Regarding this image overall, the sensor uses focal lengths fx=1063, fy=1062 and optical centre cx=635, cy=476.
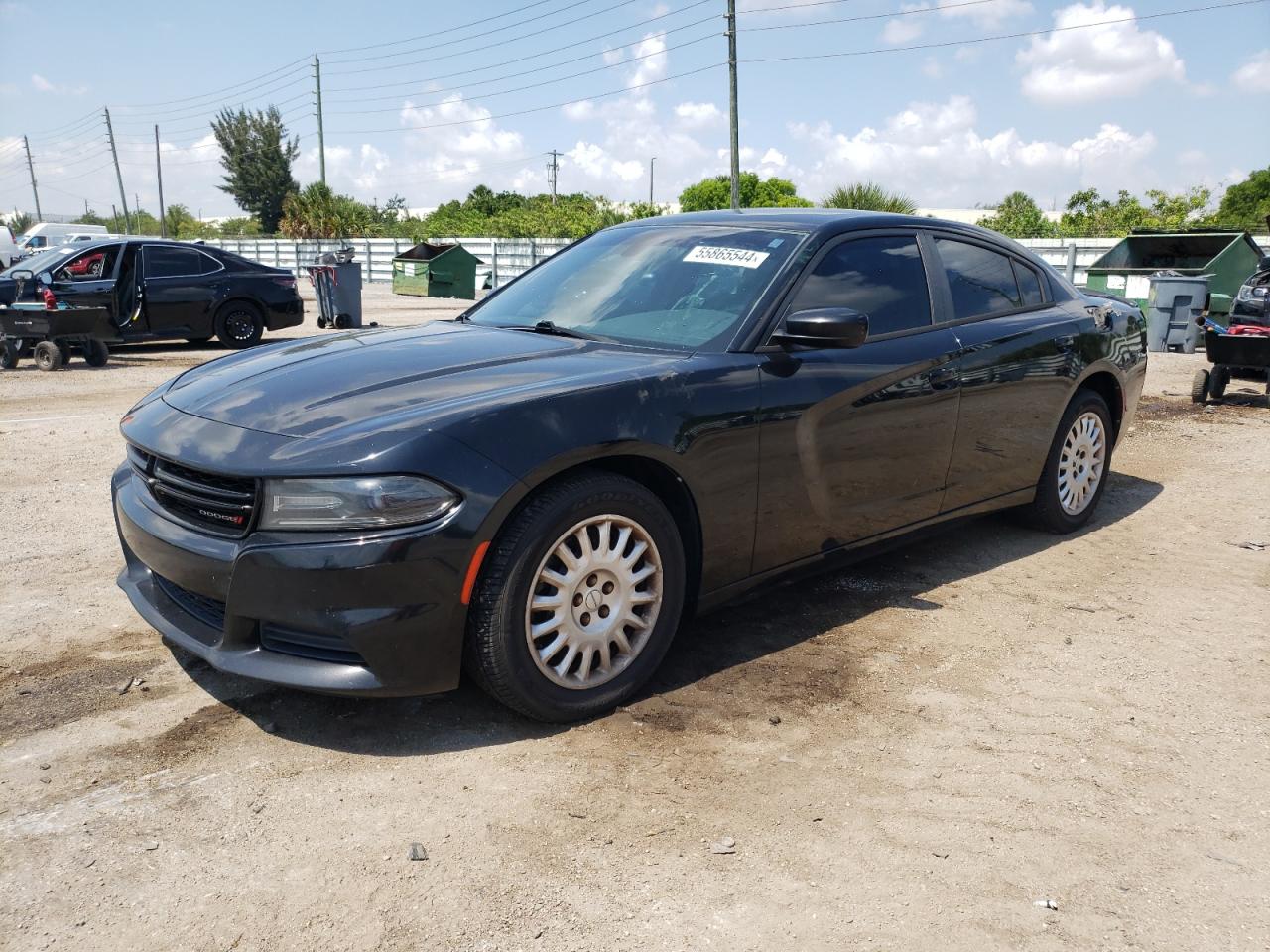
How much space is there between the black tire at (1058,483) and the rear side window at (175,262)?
11847mm

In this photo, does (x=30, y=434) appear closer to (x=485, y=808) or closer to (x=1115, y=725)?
(x=485, y=808)

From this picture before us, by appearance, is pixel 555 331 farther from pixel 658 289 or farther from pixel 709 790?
pixel 709 790

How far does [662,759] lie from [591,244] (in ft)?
8.17

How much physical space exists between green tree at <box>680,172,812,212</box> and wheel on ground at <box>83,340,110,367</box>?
5720 centimetres

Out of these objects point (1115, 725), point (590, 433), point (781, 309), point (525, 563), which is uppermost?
point (781, 309)

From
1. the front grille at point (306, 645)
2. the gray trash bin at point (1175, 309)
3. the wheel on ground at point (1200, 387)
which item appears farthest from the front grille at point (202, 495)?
the gray trash bin at point (1175, 309)

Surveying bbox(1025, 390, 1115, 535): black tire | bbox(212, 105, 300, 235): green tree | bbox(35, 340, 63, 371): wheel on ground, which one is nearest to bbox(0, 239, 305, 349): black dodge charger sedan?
bbox(35, 340, 63, 371): wheel on ground

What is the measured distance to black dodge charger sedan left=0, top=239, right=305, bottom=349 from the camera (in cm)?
1311

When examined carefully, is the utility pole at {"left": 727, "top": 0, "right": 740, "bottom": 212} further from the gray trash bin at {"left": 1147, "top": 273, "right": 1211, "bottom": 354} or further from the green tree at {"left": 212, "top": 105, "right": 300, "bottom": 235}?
the green tree at {"left": 212, "top": 105, "right": 300, "bottom": 235}

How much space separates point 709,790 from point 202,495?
1.66m

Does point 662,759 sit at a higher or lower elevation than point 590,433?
lower

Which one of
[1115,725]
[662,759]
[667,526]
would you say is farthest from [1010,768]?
[667,526]

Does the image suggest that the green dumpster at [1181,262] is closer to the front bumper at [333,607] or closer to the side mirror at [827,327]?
the side mirror at [827,327]

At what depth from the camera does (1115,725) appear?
133 inches
